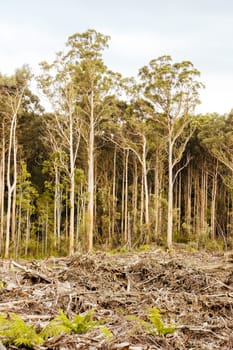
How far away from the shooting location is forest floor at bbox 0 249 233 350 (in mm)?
4117

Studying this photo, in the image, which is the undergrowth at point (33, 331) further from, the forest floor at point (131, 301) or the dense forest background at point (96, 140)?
the dense forest background at point (96, 140)

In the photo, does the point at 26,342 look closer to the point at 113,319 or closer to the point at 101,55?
the point at 113,319

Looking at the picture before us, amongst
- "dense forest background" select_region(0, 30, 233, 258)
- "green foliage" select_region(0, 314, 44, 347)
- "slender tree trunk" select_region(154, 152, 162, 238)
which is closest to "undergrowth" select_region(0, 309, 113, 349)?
"green foliage" select_region(0, 314, 44, 347)

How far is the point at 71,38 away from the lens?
20453 millimetres

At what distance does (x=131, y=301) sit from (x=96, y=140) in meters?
24.3

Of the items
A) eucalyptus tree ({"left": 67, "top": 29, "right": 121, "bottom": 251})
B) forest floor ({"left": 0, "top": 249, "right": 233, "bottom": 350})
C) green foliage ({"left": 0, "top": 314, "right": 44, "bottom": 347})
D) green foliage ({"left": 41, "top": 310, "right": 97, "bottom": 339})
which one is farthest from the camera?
eucalyptus tree ({"left": 67, "top": 29, "right": 121, "bottom": 251})

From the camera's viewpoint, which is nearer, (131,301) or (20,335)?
(20,335)

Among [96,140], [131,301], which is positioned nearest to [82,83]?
[96,140]

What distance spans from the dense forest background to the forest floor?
9.17 m

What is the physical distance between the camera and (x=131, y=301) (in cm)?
635

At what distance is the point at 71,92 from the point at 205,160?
16.3m

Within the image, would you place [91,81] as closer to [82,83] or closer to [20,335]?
[82,83]

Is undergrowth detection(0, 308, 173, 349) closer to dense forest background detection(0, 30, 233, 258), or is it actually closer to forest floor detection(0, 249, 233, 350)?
forest floor detection(0, 249, 233, 350)

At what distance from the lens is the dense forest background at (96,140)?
2080 centimetres
